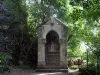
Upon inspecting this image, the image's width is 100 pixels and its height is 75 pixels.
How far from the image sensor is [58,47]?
62.8 feet

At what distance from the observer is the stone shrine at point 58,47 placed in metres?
17.7

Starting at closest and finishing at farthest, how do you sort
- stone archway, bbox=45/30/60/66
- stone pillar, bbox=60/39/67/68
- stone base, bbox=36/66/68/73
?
stone base, bbox=36/66/68/73, stone pillar, bbox=60/39/67/68, stone archway, bbox=45/30/60/66

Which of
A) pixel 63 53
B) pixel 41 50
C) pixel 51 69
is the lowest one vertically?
pixel 51 69

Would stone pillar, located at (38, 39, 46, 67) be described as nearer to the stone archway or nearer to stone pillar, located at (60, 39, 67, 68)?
the stone archway

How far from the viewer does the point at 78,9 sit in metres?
10.2

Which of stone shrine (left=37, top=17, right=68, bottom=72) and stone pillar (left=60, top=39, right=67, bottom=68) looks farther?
stone pillar (left=60, top=39, right=67, bottom=68)

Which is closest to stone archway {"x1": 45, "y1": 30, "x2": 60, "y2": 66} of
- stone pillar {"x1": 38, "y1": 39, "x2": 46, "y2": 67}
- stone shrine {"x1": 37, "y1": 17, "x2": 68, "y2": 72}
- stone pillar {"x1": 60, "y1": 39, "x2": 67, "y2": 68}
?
stone shrine {"x1": 37, "y1": 17, "x2": 68, "y2": 72}

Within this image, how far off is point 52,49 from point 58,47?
24.2 inches

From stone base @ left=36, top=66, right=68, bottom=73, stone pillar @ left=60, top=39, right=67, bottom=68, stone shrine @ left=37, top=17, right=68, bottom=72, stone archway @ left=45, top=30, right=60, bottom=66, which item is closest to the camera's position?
stone base @ left=36, top=66, right=68, bottom=73

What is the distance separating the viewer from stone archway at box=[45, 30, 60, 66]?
18.8 meters

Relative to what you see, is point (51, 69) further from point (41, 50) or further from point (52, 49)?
point (52, 49)

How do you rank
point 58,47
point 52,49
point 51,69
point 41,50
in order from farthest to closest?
point 52,49
point 58,47
point 41,50
point 51,69

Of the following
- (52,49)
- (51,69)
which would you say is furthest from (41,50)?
(51,69)

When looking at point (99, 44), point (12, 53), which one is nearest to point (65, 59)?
point (12, 53)
